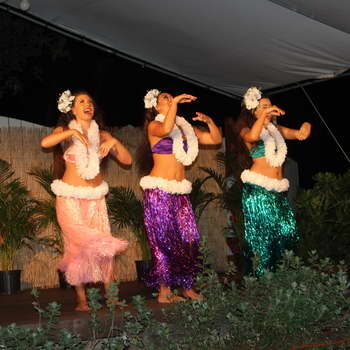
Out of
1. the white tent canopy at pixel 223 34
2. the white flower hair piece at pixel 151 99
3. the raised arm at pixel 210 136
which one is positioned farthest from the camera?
the white tent canopy at pixel 223 34

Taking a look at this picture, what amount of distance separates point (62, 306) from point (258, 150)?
68.3 inches

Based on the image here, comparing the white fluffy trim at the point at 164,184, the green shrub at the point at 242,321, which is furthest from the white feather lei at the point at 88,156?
the green shrub at the point at 242,321

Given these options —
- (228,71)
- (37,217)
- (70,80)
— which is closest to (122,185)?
(37,217)

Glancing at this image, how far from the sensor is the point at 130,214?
305 inches

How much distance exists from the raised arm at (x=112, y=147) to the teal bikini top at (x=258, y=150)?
923 mm

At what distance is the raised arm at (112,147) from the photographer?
214 inches

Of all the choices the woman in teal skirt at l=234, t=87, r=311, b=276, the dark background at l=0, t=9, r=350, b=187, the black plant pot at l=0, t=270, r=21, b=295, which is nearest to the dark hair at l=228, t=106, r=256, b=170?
the woman in teal skirt at l=234, t=87, r=311, b=276

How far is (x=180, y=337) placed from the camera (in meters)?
3.54

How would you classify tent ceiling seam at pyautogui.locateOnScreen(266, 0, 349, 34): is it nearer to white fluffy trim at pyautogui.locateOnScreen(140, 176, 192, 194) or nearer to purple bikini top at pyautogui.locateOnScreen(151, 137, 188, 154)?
purple bikini top at pyautogui.locateOnScreen(151, 137, 188, 154)

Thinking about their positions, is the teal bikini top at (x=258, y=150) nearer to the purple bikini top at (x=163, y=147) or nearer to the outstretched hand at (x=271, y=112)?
the outstretched hand at (x=271, y=112)

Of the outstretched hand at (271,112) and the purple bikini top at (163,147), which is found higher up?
the outstretched hand at (271,112)

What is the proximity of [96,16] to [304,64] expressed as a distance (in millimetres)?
1781

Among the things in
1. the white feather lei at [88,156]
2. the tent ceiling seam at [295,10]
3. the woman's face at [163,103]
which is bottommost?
the white feather lei at [88,156]

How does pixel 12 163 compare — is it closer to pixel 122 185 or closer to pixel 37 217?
pixel 37 217
